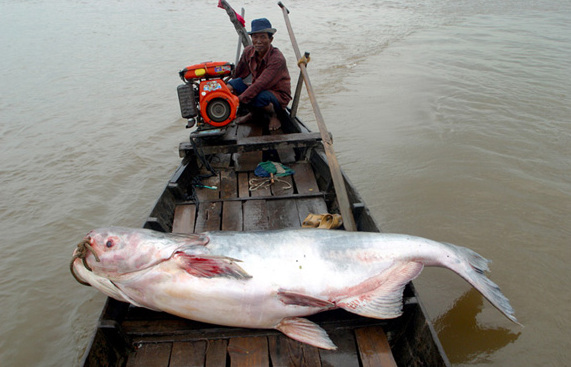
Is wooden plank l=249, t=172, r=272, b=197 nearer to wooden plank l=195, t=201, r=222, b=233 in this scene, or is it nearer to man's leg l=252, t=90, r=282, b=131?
wooden plank l=195, t=201, r=222, b=233

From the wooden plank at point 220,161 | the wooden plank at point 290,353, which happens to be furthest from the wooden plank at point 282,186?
the wooden plank at point 290,353

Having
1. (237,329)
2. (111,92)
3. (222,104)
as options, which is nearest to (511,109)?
(222,104)

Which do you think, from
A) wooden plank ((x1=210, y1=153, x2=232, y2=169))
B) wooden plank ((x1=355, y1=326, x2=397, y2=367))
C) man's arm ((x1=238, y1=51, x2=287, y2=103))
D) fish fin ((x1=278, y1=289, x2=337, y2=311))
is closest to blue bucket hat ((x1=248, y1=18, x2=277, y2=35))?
man's arm ((x1=238, y1=51, x2=287, y2=103))

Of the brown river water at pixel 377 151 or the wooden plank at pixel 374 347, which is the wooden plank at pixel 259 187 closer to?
the brown river water at pixel 377 151

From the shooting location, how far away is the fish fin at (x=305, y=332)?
2.42 metres

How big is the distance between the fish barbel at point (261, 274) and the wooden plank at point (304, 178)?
1740 mm

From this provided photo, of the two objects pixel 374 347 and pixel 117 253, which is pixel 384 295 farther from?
pixel 117 253

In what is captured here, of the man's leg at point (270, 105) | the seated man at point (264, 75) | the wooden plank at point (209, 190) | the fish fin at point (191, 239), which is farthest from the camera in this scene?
the man's leg at point (270, 105)

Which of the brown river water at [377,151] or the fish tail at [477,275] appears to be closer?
the fish tail at [477,275]

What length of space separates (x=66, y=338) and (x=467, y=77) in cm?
1051

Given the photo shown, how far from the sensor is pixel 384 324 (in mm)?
2689

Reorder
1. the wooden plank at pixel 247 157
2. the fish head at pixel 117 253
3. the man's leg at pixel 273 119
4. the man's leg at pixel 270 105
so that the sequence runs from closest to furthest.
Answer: the fish head at pixel 117 253, the wooden plank at pixel 247 157, the man's leg at pixel 270 105, the man's leg at pixel 273 119

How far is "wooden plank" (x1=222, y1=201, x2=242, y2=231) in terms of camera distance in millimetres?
3799

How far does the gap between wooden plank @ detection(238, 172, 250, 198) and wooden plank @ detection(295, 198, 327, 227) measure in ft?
2.22
